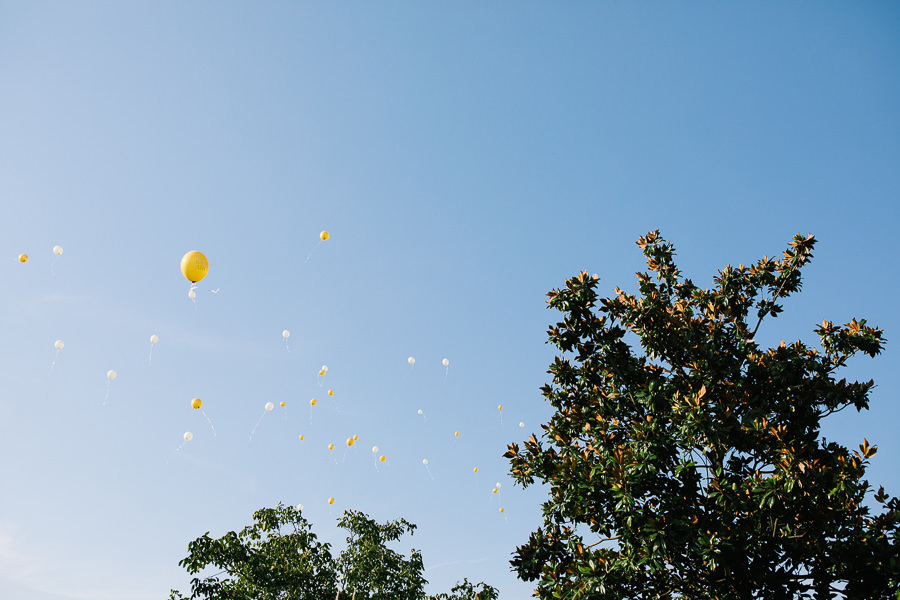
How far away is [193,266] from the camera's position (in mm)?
12086

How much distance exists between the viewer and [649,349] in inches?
367

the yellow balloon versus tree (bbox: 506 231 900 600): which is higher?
the yellow balloon

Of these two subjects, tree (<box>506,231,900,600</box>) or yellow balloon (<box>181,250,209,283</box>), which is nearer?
tree (<box>506,231,900,600</box>)

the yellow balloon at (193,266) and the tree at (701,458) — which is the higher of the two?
the yellow balloon at (193,266)

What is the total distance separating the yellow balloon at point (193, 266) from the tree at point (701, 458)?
24.3 feet

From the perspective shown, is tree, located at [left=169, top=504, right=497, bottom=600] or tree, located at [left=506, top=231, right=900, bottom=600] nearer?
tree, located at [left=506, top=231, right=900, bottom=600]

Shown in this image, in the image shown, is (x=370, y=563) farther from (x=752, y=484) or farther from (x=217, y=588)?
(x=752, y=484)

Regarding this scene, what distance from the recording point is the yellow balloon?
12.1 meters

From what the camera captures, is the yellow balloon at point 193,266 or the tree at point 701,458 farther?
the yellow balloon at point 193,266

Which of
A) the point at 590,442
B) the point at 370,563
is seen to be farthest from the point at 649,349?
the point at 370,563

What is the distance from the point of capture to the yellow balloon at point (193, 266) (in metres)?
12.1

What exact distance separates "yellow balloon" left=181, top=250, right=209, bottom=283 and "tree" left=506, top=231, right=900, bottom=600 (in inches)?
292

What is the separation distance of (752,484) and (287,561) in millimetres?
14022

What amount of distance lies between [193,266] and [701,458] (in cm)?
1017
